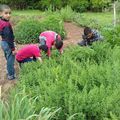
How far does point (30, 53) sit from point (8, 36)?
501mm

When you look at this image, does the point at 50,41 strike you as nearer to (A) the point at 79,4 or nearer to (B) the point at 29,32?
(B) the point at 29,32

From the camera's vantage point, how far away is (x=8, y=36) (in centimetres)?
753

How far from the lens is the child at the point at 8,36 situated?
747cm

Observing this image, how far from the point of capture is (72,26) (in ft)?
41.8

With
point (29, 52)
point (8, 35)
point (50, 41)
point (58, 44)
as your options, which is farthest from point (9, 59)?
point (58, 44)

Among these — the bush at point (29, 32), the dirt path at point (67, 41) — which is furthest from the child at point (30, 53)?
the bush at point (29, 32)

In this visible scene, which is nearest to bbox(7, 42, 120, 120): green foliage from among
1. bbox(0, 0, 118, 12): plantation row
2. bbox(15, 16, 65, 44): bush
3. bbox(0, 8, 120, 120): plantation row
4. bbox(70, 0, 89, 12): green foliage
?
bbox(0, 8, 120, 120): plantation row

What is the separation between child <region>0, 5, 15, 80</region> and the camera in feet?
24.5

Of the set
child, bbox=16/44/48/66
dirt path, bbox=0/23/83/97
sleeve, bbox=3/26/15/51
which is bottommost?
dirt path, bbox=0/23/83/97

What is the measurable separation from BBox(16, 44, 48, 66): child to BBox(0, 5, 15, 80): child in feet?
0.52

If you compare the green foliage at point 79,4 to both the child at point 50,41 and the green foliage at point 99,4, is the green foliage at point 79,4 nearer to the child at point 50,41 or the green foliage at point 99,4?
the green foliage at point 99,4

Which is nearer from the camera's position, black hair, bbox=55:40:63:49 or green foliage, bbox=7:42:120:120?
green foliage, bbox=7:42:120:120

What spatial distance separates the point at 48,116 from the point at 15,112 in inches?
14.8

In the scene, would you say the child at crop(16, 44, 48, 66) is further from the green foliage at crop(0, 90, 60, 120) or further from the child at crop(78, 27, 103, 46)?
the green foliage at crop(0, 90, 60, 120)
